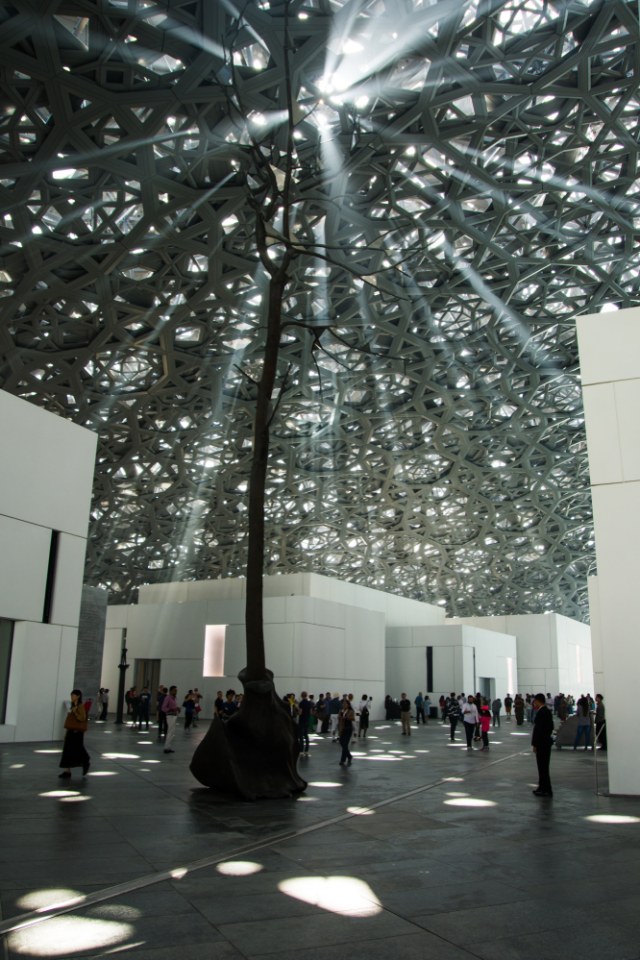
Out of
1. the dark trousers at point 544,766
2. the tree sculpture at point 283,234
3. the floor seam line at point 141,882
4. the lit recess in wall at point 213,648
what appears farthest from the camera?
the lit recess in wall at point 213,648

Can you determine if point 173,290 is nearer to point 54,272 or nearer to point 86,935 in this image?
point 54,272

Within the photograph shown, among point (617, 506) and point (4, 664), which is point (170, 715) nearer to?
point (4, 664)

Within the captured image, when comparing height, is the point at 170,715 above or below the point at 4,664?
below

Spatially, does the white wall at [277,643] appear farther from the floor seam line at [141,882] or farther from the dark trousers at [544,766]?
the floor seam line at [141,882]

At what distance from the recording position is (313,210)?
923 inches

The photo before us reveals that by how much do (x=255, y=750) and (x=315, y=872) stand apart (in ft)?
14.9

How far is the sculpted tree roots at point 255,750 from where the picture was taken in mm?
9680

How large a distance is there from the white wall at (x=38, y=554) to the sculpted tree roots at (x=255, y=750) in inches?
301

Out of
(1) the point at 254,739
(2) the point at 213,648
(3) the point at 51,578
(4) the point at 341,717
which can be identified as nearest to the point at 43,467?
(3) the point at 51,578

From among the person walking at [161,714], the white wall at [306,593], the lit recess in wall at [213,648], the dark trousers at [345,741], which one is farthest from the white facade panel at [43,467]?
the white wall at [306,593]

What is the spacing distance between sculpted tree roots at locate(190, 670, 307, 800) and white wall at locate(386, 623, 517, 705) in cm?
2977

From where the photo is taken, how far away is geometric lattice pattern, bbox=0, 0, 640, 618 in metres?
17.1

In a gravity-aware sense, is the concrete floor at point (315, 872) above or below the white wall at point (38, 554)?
below

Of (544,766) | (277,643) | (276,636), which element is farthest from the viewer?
(276,636)
